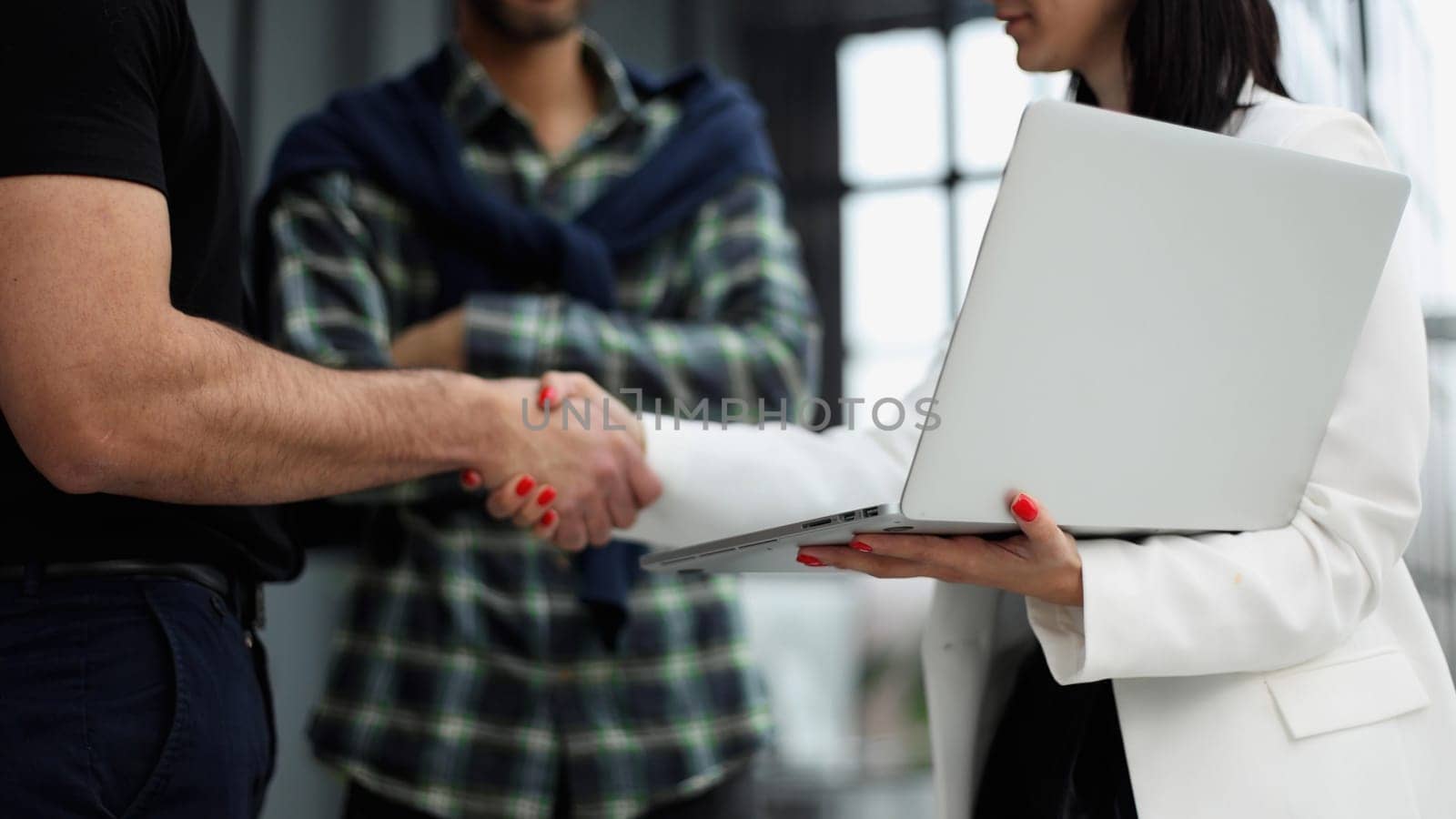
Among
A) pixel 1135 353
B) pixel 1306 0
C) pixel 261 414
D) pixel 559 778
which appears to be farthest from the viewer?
pixel 1306 0

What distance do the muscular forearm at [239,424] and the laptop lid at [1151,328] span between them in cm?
54

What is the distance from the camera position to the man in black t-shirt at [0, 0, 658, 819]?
0.92 meters

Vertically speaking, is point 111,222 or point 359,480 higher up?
point 111,222

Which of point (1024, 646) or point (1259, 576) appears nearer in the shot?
point (1259, 576)

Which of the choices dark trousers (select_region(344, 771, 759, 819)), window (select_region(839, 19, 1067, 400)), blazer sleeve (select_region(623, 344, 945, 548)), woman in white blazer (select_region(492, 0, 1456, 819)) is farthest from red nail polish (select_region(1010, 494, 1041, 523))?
window (select_region(839, 19, 1067, 400))

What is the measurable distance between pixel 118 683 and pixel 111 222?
0.33 m

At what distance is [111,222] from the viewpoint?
0.93 metres

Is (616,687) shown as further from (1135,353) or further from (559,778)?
(1135,353)

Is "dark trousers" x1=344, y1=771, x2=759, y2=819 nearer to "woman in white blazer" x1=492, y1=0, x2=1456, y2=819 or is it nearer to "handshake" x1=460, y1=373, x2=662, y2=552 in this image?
"handshake" x1=460, y1=373, x2=662, y2=552

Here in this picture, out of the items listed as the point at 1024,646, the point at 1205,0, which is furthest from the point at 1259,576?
the point at 1205,0

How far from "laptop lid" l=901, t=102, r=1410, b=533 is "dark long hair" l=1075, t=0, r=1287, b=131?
223 mm

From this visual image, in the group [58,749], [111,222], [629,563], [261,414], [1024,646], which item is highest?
[111,222]

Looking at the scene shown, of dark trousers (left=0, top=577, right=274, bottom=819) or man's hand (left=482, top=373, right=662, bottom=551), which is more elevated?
dark trousers (left=0, top=577, right=274, bottom=819)

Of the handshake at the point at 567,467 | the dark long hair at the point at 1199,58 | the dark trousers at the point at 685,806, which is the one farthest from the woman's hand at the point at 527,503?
the dark long hair at the point at 1199,58
